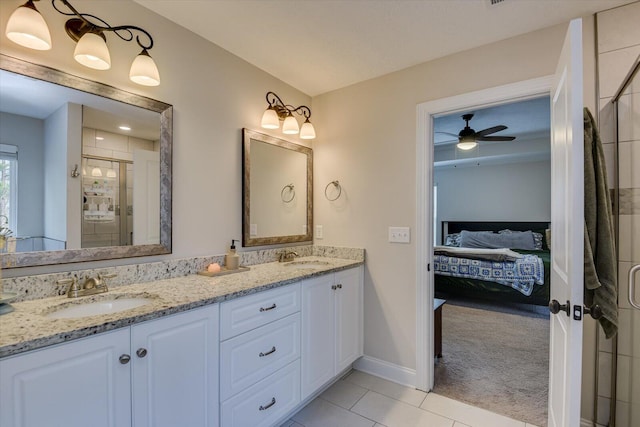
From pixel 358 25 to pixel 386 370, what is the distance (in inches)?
97.5

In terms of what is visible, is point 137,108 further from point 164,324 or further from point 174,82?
point 164,324

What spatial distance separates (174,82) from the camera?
182 centimetres

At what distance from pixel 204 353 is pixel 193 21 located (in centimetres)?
184

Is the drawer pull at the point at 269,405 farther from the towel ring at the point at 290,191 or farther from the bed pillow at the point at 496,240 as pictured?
the bed pillow at the point at 496,240

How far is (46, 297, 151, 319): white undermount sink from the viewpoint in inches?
49.2

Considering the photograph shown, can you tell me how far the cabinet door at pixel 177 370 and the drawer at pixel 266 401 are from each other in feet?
0.36

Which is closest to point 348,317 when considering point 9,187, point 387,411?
point 387,411

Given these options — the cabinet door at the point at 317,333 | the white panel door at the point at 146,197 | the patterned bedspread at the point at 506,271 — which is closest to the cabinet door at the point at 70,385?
the white panel door at the point at 146,197

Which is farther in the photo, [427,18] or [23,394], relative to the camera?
[427,18]

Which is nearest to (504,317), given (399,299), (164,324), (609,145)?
(399,299)

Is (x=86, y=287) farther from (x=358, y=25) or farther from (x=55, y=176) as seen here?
(x=358, y=25)

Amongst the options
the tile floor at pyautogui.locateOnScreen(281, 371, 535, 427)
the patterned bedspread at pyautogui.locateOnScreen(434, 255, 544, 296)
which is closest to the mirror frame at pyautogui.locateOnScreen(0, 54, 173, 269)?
the tile floor at pyautogui.locateOnScreen(281, 371, 535, 427)

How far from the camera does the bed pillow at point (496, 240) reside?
559cm

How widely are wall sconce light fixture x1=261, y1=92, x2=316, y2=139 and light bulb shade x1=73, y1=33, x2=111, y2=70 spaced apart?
102cm
